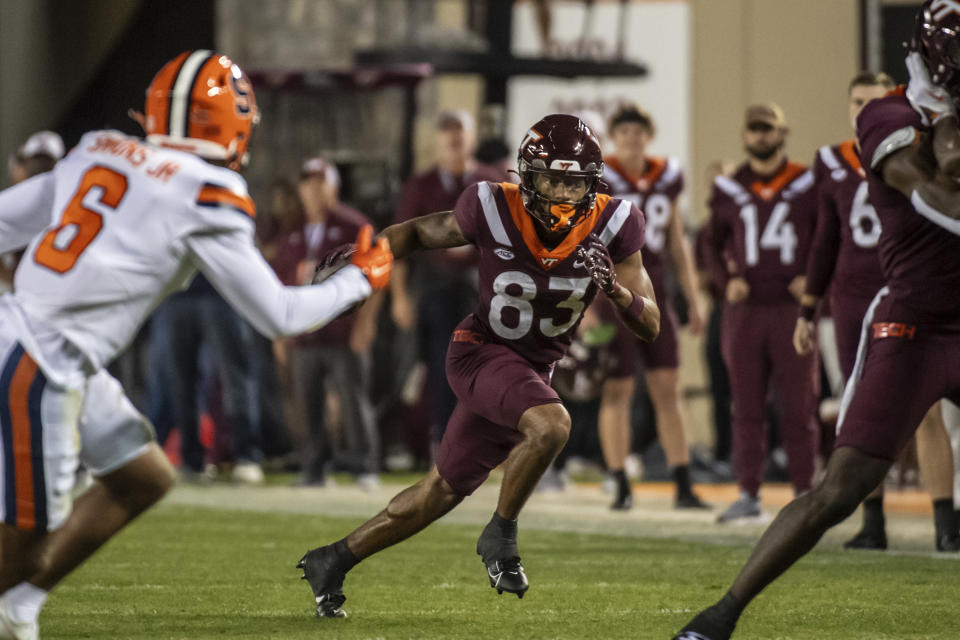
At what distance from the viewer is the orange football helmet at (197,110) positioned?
4.16 m

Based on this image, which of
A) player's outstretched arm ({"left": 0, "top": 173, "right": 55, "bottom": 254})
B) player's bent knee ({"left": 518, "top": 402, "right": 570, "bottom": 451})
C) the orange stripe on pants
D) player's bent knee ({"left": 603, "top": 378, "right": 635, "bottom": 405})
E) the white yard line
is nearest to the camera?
the orange stripe on pants

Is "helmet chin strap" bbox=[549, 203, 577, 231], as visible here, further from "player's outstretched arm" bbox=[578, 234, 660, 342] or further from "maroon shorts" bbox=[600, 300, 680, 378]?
"maroon shorts" bbox=[600, 300, 680, 378]

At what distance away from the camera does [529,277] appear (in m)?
5.25

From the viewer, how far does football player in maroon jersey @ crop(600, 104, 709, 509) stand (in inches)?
346

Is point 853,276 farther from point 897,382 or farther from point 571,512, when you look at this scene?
point 897,382

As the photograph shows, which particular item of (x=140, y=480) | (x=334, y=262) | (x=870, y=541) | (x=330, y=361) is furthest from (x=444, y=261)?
(x=140, y=480)

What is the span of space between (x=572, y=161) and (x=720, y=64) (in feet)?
34.8

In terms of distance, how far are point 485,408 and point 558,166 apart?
0.81m

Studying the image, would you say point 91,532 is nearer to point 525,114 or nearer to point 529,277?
point 529,277

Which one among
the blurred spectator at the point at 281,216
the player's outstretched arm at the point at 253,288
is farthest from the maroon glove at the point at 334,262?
the blurred spectator at the point at 281,216

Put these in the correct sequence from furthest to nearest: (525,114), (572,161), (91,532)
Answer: (525,114) < (572,161) < (91,532)

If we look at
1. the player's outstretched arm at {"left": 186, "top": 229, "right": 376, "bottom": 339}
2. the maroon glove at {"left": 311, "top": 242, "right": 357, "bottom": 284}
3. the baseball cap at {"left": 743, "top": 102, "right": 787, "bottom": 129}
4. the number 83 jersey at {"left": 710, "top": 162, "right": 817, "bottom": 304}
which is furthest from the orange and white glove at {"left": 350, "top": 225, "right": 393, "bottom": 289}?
the baseball cap at {"left": 743, "top": 102, "right": 787, "bottom": 129}

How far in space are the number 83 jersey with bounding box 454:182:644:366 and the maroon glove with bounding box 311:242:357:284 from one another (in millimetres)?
749

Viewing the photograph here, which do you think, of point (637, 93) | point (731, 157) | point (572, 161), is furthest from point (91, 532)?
point (731, 157)
